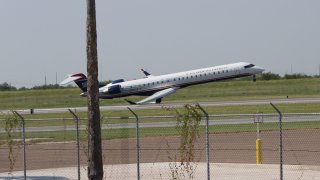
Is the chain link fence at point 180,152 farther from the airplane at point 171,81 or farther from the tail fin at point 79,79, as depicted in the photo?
the tail fin at point 79,79

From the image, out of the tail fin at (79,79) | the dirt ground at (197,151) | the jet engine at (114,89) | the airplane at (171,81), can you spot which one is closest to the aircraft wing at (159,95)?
the airplane at (171,81)

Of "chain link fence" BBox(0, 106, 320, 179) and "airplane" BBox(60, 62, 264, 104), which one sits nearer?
"chain link fence" BBox(0, 106, 320, 179)

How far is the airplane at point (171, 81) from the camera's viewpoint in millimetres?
73188

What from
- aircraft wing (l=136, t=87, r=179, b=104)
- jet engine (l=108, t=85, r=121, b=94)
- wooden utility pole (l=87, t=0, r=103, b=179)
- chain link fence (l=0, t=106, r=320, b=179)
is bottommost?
chain link fence (l=0, t=106, r=320, b=179)

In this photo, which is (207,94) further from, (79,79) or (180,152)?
(180,152)

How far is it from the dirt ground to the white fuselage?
119 feet

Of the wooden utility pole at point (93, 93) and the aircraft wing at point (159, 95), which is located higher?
the aircraft wing at point (159, 95)

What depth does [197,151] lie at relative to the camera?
101ft

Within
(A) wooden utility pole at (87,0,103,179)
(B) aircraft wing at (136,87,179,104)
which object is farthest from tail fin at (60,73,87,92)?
(A) wooden utility pole at (87,0,103,179)

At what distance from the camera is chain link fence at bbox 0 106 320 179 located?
71.5 ft

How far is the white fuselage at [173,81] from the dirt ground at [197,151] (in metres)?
36.2

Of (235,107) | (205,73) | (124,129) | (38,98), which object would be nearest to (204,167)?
(124,129)

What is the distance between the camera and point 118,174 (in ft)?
78.5

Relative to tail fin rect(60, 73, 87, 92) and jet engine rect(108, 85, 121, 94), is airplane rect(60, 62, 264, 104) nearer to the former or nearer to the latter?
jet engine rect(108, 85, 121, 94)
